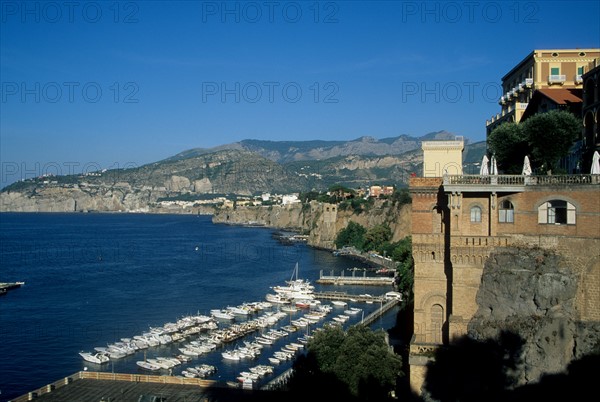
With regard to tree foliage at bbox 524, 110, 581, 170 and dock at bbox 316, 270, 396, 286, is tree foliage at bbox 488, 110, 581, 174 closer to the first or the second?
tree foliage at bbox 524, 110, 581, 170

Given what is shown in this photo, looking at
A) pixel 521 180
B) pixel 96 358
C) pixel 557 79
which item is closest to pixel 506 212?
pixel 521 180

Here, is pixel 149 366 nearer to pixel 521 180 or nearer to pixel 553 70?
pixel 521 180

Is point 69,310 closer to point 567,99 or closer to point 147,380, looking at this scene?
point 147,380

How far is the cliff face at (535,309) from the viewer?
68.9 ft

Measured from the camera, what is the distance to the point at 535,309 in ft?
72.1

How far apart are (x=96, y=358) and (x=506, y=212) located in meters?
34.4

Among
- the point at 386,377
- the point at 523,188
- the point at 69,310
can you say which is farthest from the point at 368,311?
the point at 523,188

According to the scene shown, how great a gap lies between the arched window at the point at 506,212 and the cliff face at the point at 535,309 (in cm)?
118

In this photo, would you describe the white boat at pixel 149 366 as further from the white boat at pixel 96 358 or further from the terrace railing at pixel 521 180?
the terrace railing at pixel 521 180

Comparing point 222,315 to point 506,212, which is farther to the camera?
point 222,315

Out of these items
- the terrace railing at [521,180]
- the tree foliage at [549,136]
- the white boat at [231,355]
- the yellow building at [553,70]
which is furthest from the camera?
the white boat at [231,355]

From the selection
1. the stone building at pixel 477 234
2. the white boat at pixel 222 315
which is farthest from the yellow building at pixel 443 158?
the white boat at pixel 222 315

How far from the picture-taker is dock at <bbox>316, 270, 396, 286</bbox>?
78.4m

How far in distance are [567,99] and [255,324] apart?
34.9 m
